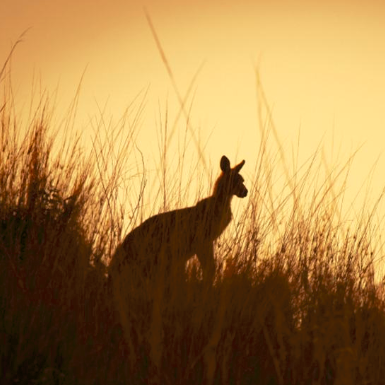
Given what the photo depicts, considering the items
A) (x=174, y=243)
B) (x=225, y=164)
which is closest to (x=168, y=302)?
(x=174, y=243)

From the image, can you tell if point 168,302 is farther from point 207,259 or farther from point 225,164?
point 225,164

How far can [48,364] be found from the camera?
2.50 metres

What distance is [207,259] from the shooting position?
3.60 m

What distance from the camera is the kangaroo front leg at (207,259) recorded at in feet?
11.1

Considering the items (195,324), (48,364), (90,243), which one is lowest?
(48,364)

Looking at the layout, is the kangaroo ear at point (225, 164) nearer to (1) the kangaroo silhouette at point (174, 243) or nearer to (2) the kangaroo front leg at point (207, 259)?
(1) the kangaroo silhouette at point (174, 243)

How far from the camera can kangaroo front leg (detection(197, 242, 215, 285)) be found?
337 centimetres

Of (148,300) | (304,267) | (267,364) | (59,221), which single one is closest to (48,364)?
(148,300)

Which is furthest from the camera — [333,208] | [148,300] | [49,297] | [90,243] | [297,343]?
[333,208]

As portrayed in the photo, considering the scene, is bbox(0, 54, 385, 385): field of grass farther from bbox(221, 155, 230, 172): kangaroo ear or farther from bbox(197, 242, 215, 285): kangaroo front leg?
A: bbox(221, 155, 230, 172): kangaroo ear

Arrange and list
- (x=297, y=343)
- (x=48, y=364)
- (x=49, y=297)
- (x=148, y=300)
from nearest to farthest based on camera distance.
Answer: (x=297, y=343) → (x=48, y=364) → (x=49, y=297) → (x=148, y=300)

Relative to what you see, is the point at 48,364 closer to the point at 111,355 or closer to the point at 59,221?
the point at 111,355

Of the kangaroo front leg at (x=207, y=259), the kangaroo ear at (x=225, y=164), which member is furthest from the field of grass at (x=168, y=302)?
the kangaroo ear at (x=225, y=164)

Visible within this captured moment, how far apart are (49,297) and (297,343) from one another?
36.0 inches
